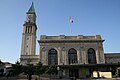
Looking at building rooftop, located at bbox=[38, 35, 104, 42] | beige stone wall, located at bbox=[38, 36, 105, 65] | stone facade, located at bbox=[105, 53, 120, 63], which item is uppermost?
building rooftop, located at bbox=[38, 35, 104, 42]

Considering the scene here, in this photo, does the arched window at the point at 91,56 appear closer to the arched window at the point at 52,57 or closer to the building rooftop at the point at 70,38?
the building rooftop at the point at 70,38

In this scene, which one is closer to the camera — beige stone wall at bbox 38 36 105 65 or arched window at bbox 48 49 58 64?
beige stone wall at bbox 38 36 105 65

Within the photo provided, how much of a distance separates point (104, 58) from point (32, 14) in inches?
1276

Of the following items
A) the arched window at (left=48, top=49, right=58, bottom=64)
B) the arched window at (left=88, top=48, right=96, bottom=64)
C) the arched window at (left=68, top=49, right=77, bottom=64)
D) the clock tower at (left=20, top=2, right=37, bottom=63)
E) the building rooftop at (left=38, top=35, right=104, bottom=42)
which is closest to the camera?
the arched window at (left=48, top=49, right=58, bottom=64)

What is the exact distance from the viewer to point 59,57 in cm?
4541

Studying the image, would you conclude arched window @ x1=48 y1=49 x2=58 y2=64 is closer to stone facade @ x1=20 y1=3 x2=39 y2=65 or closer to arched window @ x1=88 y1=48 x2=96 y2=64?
stone facade @ x1=20 y1=3 x2=39 y2=65

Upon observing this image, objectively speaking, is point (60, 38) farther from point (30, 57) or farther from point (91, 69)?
point (91, 69)

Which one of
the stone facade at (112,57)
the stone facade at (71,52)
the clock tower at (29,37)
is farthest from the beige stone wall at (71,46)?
the clock tower at (29,37)

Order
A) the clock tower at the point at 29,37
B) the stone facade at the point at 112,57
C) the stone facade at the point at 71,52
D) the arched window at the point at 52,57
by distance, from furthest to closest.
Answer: the clock tower at the point at 29,37 → the stone facade at the point at 112,57 → the arched window at the point at 52,57 → the stone facade at the point at 71,52

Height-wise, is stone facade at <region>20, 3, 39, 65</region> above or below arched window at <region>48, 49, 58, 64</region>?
above

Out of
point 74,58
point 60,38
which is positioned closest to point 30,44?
point 60,38

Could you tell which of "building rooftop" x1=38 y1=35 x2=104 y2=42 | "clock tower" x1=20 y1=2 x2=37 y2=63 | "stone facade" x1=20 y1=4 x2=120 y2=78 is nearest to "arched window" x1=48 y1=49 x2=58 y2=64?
"stone facade" x1=20 y1=4 x2=120 y2=78

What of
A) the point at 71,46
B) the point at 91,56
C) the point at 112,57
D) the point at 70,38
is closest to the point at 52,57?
the point at 71,46

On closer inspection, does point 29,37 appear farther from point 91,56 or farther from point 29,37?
point 91,56
